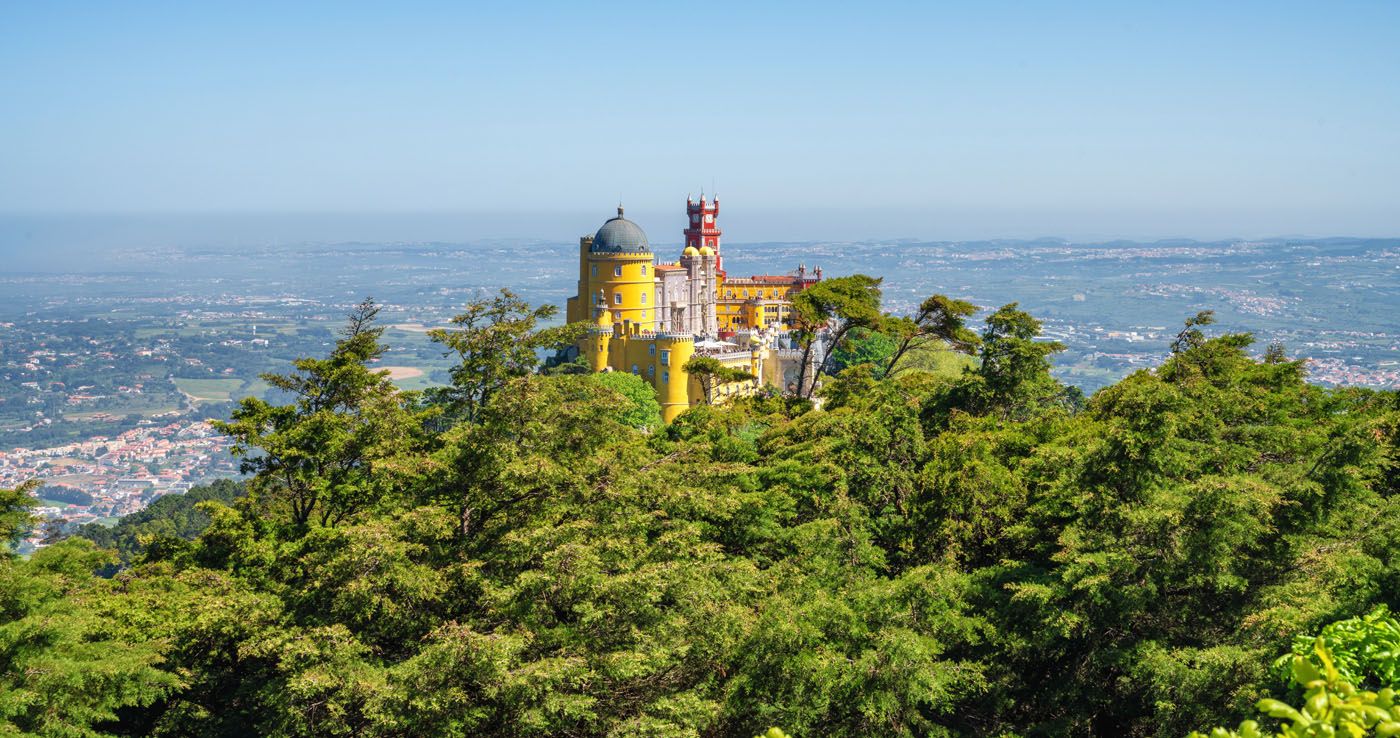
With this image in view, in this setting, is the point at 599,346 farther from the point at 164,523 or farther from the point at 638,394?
the point at 164,523

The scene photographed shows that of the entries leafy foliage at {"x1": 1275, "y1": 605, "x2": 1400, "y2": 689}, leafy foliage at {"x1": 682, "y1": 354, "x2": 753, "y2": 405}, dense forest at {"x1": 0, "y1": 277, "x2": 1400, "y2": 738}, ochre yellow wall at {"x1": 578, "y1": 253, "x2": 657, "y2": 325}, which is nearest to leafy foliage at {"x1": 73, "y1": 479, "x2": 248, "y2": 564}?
ochre yellow wall at {"x1": 578, "y1": 253, "x2": 657, "y2": 325}

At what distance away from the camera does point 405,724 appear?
1455cm

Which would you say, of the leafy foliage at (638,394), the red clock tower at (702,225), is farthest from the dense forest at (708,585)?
the red clock tower at (702,225)

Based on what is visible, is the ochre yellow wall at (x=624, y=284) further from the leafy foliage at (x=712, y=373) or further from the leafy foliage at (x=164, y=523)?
the leafy foliage at (x=164, y=523)

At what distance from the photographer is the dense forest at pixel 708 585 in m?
14.6

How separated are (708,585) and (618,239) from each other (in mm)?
41538

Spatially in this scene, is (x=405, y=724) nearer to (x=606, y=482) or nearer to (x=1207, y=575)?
(x=606, y=482)

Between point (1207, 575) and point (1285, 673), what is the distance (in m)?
6.34

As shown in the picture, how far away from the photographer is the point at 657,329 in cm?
5709

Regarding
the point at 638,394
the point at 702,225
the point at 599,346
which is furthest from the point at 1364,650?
the point at 702,225

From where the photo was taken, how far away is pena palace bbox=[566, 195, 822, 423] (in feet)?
169

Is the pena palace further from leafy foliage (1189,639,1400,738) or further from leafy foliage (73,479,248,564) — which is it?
leafy foliage (1189,639,1400,738)

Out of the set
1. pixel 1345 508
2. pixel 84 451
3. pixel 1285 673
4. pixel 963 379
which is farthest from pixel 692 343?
pixel 84 451

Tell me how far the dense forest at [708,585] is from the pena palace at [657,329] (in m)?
26.1
